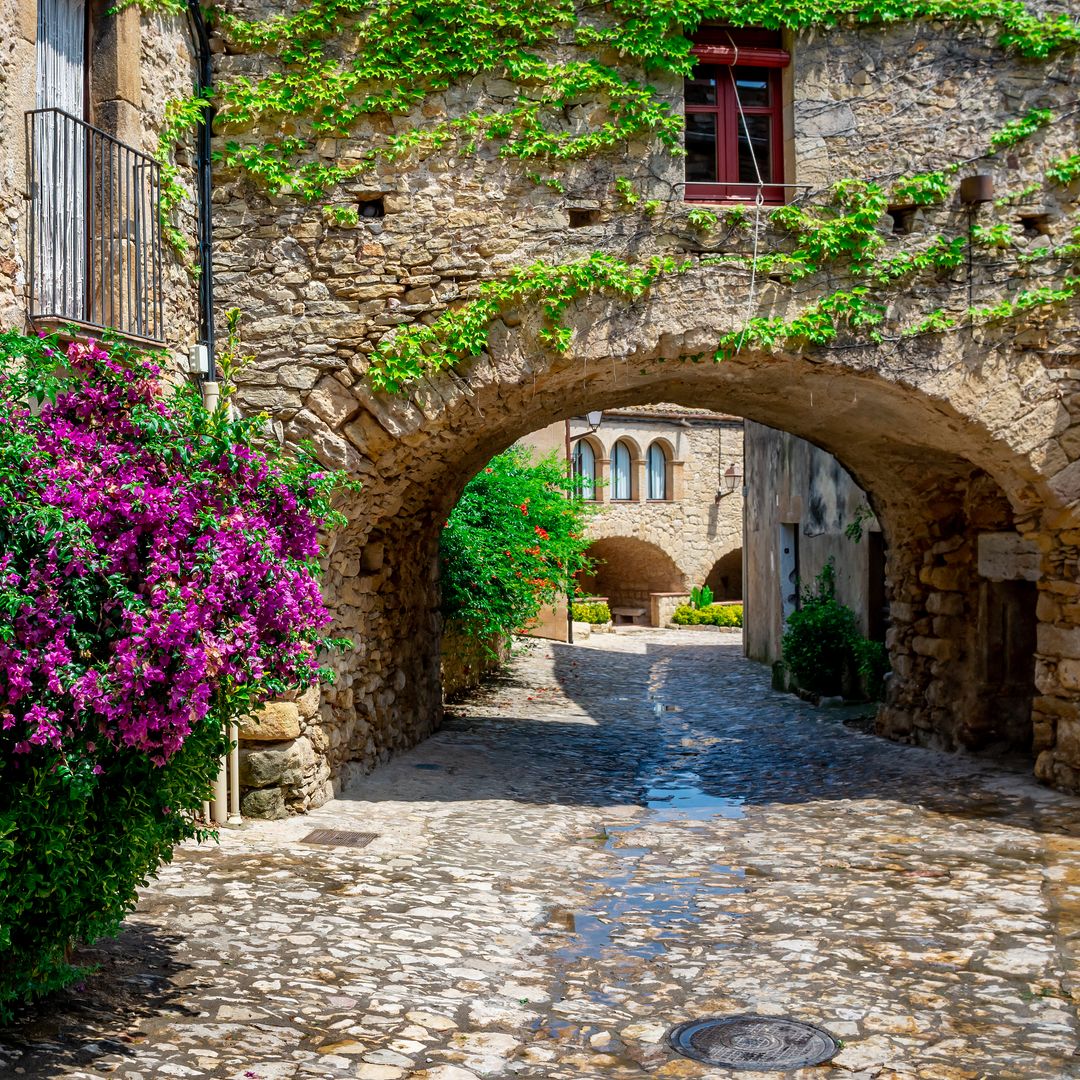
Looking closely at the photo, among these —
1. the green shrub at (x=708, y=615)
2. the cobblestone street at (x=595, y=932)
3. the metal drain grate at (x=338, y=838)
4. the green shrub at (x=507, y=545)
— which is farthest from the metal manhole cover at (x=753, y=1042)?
the green shrub at (x=708, y=615)

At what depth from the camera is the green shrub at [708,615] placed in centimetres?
2590

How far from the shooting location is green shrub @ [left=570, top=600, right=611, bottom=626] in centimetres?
2375

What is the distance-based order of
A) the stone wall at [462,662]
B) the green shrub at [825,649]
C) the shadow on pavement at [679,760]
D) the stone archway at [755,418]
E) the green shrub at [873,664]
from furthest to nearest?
1. the green shrub at [825,649]
2. the stone wall at [462,662]
3. the green shrub at [873,664]
4. the shadow on pavement at [679,760]
5. the stone archway at [755,418]

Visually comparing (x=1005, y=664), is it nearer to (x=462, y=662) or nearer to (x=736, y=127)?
(x=736, y=127)

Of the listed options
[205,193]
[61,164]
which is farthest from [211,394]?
[61,164]

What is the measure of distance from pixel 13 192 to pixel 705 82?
4048 millimetres

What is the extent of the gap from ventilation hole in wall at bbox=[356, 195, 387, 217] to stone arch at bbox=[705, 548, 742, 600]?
76.2 ft

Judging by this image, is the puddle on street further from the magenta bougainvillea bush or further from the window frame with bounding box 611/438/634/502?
the window frame with bounding box 611/438/634/502

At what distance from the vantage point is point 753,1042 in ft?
12.3

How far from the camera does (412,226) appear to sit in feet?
22.8

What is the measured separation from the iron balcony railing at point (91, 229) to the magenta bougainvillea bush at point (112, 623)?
1.92 m

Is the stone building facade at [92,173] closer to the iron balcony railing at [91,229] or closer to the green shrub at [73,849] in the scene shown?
the iron balcony railing at [91,229]

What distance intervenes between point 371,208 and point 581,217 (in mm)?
1211

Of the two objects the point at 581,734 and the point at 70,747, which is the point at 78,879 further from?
the point at 581,734
